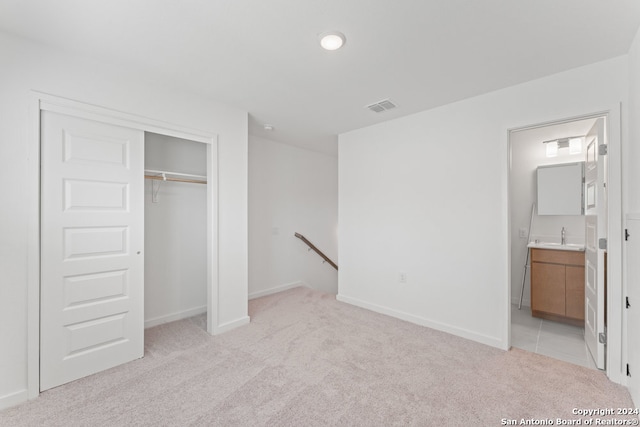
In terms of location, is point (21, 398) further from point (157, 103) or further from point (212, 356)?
point (157, 103)

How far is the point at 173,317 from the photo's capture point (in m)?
3.36

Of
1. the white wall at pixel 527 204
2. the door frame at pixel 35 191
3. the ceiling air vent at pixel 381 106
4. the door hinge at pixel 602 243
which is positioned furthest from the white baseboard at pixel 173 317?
the white wall at pixel 527 204

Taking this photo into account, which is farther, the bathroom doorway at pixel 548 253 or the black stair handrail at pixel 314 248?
A: the black stair handrail at pixel 314 248

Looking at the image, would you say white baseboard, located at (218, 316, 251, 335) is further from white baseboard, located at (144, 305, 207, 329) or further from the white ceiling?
the white ceiling

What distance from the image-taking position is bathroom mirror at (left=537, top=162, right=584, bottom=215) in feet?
11.7

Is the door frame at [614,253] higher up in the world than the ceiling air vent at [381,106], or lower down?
lower down

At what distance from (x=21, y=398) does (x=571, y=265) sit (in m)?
5.17

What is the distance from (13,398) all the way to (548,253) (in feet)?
16.8

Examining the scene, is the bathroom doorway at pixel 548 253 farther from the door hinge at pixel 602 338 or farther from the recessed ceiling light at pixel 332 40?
the recessed ceiling light at pixel 332 40

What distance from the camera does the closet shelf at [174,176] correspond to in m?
2.99

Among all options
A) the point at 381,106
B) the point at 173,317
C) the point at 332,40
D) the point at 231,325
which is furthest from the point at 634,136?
the point at 173,317

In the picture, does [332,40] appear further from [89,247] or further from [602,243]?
[602,243]

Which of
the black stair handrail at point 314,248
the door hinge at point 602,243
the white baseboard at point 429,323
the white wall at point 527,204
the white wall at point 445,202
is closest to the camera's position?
the door hinge at point 602,243

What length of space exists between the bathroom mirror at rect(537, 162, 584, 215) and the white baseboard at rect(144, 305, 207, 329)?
4756 millimetres
